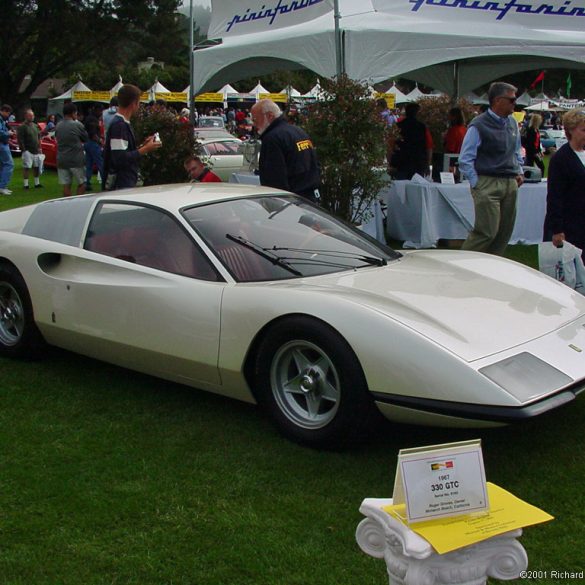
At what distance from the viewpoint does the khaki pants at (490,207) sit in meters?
7.04

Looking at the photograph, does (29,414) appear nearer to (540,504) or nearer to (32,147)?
(540,504)

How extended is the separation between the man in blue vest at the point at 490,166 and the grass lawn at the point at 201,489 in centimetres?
313

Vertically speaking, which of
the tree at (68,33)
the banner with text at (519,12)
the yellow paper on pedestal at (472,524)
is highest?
the tree at (68,33)

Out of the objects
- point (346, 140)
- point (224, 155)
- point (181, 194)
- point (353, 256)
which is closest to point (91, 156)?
point (224, 155)

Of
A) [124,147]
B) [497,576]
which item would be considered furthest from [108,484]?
[124,147]

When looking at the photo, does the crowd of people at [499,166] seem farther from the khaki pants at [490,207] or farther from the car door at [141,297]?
the car door at [141,297]

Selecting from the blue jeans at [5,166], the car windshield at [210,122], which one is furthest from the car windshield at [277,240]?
the car windshield at [210,122]

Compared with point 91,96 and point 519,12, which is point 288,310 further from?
point 91,96

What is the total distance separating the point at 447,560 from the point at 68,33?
45.6 m

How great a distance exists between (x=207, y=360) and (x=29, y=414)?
1133mm

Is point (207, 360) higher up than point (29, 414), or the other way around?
point (207, 360)

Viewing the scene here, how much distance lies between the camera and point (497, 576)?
1608 mm

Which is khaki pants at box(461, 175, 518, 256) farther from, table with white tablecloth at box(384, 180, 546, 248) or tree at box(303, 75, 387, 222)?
table with white tablecloth at box(384, 180, 546, 248)

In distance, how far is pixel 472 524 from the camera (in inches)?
64.6
